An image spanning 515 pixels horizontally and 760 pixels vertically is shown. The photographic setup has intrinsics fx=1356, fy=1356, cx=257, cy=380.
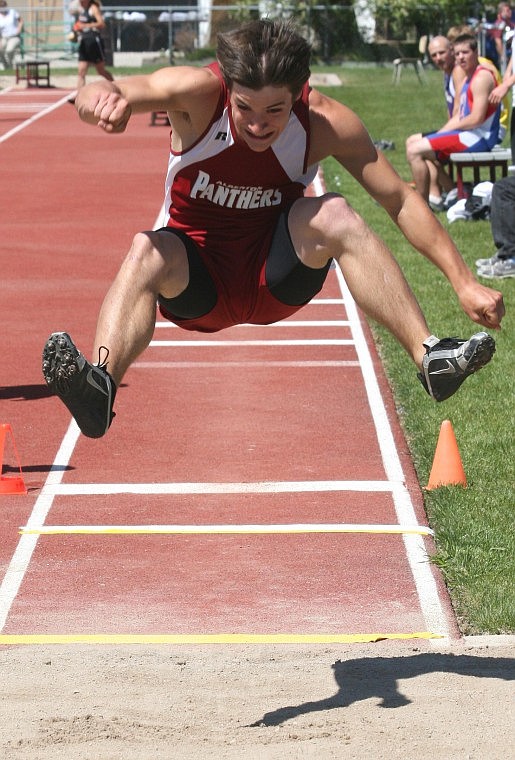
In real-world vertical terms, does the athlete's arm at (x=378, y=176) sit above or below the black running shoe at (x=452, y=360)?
above

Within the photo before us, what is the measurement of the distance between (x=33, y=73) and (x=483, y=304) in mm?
28769

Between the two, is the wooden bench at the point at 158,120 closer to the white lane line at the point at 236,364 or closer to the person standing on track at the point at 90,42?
the person standing on track at the point at 90,42

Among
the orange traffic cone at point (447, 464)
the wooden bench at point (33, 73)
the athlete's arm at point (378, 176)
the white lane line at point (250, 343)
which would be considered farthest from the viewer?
the wooden bench at point (33, 73)

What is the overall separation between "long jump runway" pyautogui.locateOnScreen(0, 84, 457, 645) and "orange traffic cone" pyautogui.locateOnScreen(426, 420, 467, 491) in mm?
176

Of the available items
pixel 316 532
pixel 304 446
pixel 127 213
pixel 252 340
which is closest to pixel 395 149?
pixel 127 213

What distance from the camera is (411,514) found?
6.83 m

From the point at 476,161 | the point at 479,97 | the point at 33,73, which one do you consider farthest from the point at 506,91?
the point at 33,73

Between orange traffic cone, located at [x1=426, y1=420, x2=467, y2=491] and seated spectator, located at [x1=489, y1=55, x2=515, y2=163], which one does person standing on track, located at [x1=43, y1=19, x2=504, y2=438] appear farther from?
seated spectator, located at [x1=489, y1=55, x2=515, y2=163]

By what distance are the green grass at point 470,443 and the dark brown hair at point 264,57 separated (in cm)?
234

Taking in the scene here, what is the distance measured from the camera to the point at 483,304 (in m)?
4.90

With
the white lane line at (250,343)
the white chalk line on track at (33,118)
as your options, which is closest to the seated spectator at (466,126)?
the white lane line at (250,343)

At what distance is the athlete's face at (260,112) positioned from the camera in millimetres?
4680

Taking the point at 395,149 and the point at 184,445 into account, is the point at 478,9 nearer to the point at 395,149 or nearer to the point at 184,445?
the point at 395,149

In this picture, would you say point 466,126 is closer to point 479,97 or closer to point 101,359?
point 479,97
